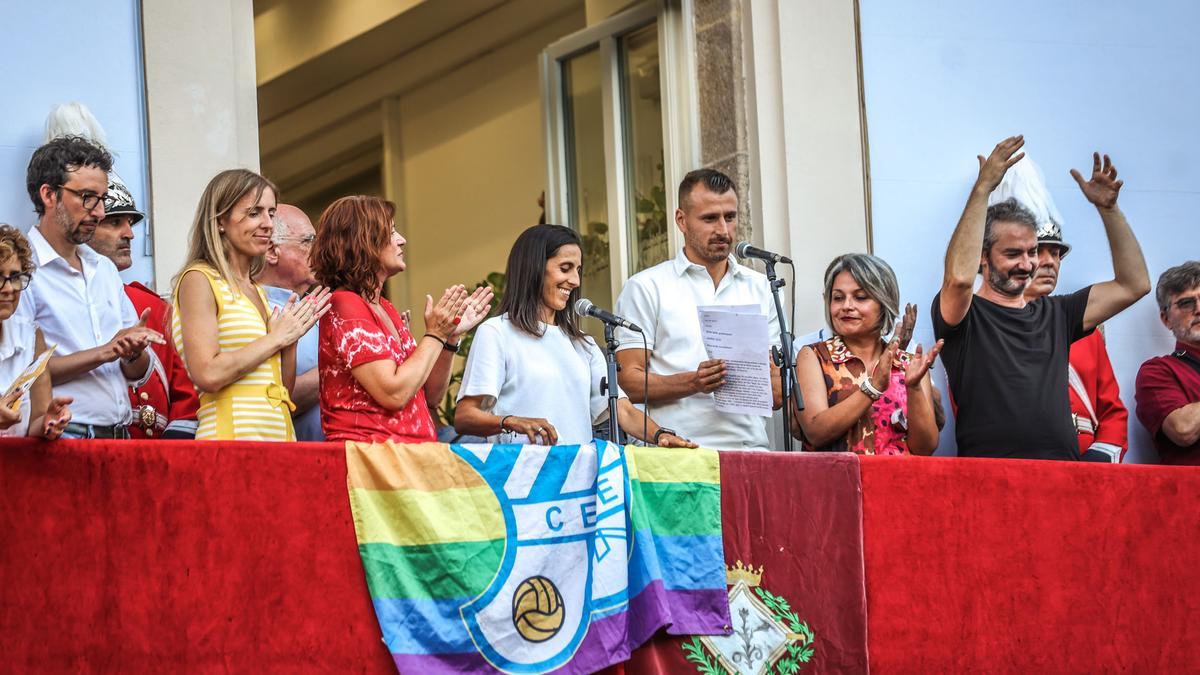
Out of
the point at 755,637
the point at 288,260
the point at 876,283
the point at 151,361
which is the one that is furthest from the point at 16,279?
the point at 876,283

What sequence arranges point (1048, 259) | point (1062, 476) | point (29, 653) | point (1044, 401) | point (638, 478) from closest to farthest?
1. point (29, 653)
2. point (638, 478)
3. point (1062, 476)
4. point (1044, 401)
5. point (1048, 259)

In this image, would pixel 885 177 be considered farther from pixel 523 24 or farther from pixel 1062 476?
pixel 523 24

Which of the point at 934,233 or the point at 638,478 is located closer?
the point at 638,478

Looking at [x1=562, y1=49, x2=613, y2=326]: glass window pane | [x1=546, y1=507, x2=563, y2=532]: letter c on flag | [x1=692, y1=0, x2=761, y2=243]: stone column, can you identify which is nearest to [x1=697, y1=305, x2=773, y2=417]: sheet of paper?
[x1=546, y1=507, x2=563, y2=532]: letter c on flag

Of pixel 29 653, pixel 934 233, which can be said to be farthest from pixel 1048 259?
pixel 29 653

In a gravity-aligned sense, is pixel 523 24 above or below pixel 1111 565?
above

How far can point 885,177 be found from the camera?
7.28 meters

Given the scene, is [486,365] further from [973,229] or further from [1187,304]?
[1187,304]

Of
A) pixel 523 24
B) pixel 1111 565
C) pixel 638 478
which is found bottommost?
pixel 1111 565

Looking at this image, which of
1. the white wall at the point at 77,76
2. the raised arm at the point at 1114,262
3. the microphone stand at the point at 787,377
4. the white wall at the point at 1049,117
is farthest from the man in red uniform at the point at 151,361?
the raised arm at the point at 1114,262

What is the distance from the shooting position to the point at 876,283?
19.6ft

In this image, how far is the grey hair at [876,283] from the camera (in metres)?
5.95

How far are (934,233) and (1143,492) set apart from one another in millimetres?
2069

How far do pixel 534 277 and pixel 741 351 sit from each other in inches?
29.6
